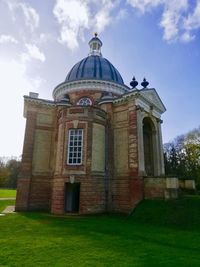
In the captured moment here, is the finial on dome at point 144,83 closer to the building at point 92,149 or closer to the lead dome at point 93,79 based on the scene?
the building at point 92,149

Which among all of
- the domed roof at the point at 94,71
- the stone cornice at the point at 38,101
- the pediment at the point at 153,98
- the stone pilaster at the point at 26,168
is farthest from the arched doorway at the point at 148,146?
the stone pilaster at the point at 26,168

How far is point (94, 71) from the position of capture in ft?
86.6

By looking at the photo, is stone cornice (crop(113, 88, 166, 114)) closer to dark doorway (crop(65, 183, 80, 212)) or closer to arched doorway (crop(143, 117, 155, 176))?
arched doorway (crop(143, 117, 155, 176))

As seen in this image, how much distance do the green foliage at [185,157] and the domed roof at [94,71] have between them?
18.9m

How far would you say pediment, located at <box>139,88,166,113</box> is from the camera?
73.5 ft

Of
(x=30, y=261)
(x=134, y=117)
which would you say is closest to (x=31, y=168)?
(x=134, y=117)

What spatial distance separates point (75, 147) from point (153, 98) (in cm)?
1014

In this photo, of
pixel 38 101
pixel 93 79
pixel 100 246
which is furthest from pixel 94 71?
pixel 100 246

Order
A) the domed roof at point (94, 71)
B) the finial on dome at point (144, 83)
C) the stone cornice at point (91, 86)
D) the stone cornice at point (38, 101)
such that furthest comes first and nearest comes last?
1. the domed roof at point (94, 71)
2. the finial on dome at point (144, 83)
3. the stone cornice at point (91, 86)
4. the stone cornice at point (38, 101)

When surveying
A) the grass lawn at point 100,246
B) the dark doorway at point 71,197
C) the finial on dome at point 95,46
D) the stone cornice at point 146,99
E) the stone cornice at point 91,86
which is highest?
the finial on dome at point 95,46

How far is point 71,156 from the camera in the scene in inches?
787

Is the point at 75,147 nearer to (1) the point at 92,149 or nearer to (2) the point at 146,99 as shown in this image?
(1) the point at 92,149

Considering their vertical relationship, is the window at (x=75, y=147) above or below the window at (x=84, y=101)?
below

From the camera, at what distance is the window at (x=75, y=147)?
1980cm
